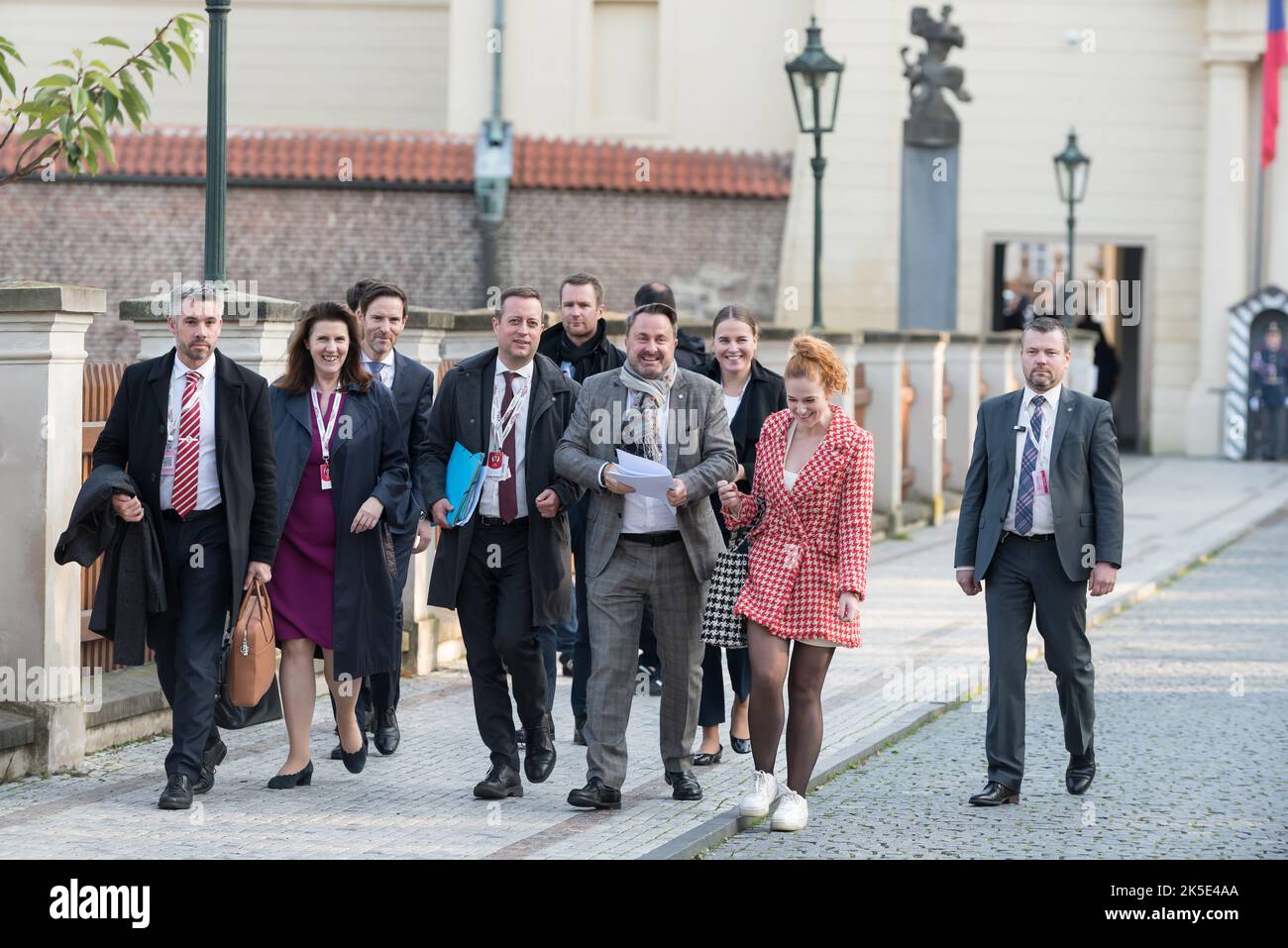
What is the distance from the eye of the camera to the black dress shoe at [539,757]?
8.05 m

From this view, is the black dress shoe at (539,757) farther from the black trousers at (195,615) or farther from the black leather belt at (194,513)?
the black leather belt at (194,513)

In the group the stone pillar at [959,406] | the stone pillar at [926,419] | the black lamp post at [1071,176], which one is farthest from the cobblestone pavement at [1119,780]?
the black lamp post at [1071,176]

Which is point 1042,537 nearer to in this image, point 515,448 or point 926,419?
point 515,448

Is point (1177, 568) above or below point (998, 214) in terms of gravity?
below

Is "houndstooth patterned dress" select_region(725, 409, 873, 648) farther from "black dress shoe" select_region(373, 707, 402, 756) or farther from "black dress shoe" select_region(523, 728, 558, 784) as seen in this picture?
"black dress shoe" select_region(373, 707, 402, 756)

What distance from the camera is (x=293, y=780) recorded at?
790cm

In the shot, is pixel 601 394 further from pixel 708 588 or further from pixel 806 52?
pixel 806 52

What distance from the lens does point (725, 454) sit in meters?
7.71

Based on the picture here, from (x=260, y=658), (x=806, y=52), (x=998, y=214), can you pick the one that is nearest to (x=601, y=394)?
(x=260, y=658)

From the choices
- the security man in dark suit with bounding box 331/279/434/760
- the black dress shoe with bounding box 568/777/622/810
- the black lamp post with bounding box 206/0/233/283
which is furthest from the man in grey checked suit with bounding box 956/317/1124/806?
the black lamp post with bounding box 206/0/233/283

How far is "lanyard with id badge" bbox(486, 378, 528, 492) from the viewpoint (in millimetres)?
7855

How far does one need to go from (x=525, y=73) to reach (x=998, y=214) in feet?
26.4

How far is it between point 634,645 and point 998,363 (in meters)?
16.7

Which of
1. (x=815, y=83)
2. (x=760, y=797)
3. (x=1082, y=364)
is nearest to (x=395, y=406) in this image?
(x=760, y=797)
